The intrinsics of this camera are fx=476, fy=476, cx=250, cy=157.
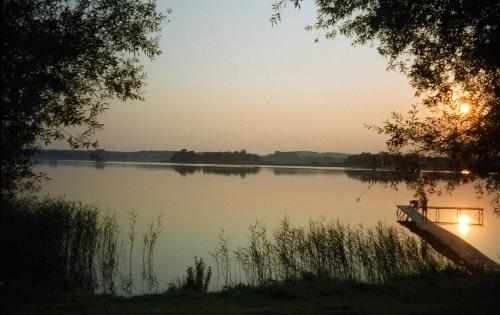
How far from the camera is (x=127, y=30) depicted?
31.8 feet

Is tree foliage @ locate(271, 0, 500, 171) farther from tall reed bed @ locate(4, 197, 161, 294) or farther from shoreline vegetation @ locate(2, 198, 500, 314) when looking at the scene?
tall reed bed @ locate(4, 197, 161, 294)

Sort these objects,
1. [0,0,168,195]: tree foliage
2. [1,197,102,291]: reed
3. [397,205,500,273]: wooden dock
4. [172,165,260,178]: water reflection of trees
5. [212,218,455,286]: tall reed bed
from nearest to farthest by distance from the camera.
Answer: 1. [0,0,168,195]: tree foliage
2. [1,197,102,291]: reed
3. [212,218,455,286]: tall reed bed
4. [397,205,500,273]: wooden dock
5. [172,165,260,178]: water reflection of trees

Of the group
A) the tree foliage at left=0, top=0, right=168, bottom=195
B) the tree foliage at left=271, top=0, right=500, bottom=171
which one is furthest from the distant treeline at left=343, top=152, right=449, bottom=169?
the tree foliage at left=0, top=0, right=168, bottom=195

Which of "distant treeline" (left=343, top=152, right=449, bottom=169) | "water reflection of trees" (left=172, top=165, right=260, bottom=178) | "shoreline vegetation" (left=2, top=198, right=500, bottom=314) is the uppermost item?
"distant treeline" (left=343, top=152, right=449, bottom=169)

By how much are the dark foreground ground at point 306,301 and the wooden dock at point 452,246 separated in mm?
4594

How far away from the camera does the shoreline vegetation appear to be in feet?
33.5

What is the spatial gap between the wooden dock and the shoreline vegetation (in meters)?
1.11

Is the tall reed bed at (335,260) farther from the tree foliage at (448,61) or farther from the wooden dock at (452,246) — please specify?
the tree foliage at (448,61)

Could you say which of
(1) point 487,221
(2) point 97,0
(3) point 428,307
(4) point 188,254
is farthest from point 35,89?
(1) point 487,221

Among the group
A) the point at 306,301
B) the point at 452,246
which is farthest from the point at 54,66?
the point at 452,246

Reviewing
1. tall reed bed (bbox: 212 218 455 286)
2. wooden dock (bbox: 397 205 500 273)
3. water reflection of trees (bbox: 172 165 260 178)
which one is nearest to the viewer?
tall reed bed (bbox: 212 218 455 286)

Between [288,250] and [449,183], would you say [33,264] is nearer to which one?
[288,250]

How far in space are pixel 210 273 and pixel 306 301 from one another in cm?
519

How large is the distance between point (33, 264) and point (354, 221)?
24060 millimetres
